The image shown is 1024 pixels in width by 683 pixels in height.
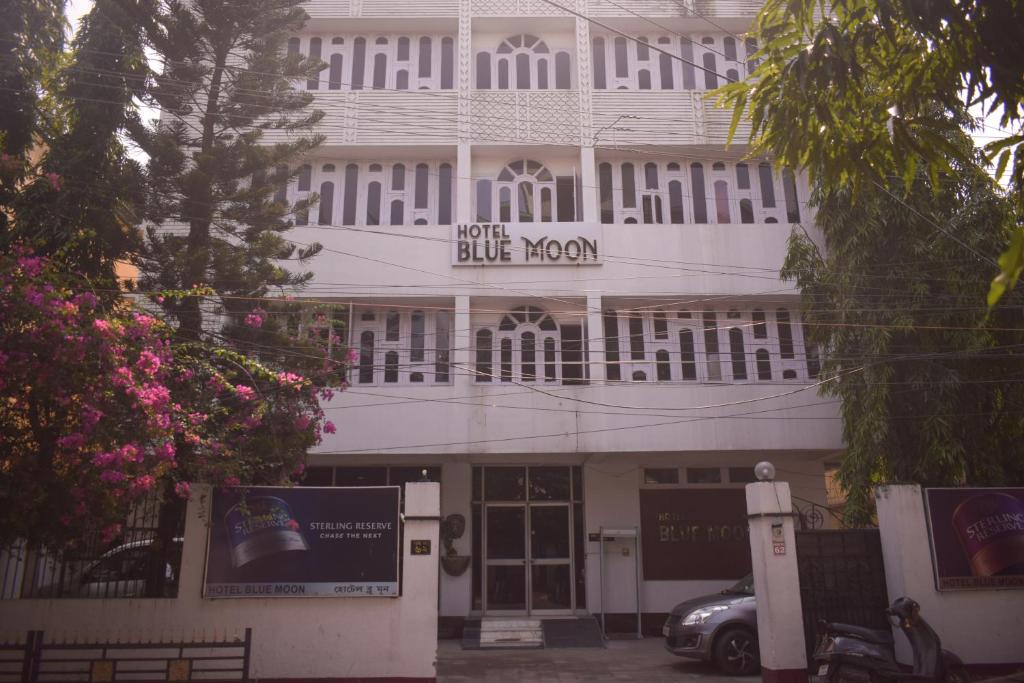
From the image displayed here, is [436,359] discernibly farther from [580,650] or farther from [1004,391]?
[1004,391]

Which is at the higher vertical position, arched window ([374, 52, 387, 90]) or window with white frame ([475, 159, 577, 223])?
arched window ([374, 52, 387, 90])

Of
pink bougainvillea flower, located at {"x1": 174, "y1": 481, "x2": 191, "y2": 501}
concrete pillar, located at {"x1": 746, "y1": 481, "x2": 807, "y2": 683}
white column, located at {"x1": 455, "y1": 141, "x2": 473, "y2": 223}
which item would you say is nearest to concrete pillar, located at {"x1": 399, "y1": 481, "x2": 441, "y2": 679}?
pink bougainvillea flower, located at {"x1": 174, "y1": 481, "x2": 191, "y2": 501}

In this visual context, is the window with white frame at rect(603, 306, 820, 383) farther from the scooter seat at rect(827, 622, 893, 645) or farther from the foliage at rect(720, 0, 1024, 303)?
the foliage at rect(720, 0, 1024, 303)

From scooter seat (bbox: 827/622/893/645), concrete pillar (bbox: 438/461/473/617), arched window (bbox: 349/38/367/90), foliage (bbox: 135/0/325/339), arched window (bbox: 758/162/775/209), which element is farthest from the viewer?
arched window (bbox: 349/38/367/90)

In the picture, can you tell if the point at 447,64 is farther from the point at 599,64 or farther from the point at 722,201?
the point at 722,201

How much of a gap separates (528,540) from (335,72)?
10242 mm

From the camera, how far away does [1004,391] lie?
11.5 meters

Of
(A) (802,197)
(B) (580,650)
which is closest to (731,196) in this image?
(A) (802,197)

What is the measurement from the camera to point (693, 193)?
51.9 feet

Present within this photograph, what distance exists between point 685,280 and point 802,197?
320 cm

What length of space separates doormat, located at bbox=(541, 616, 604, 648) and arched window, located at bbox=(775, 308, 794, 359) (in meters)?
6.18

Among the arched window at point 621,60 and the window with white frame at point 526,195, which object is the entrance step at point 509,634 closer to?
the window with white frame at point 526,195

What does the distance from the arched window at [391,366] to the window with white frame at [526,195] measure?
3202 mm

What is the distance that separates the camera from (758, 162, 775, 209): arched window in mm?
15727
